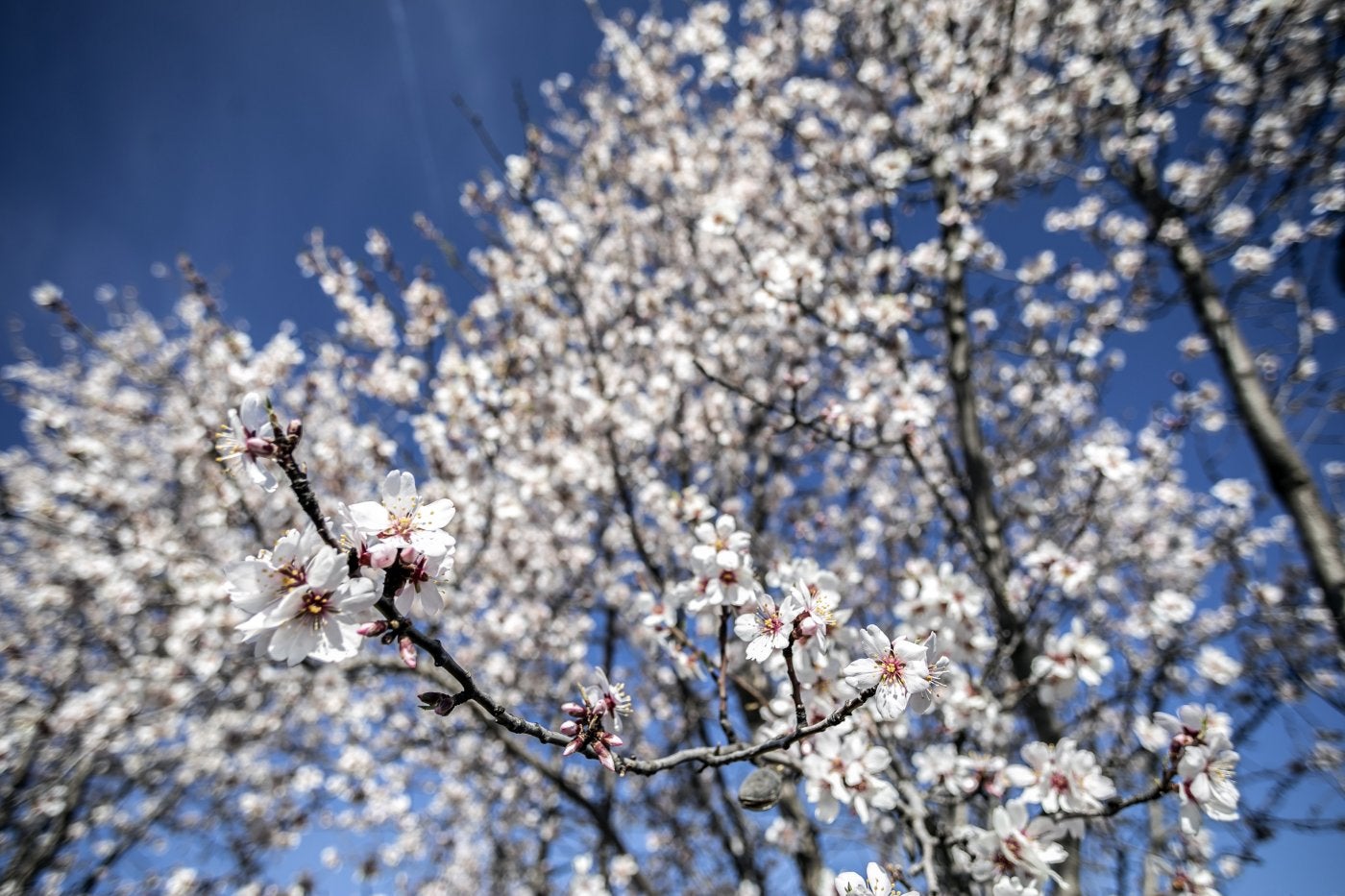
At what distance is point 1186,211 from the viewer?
15.8 feet

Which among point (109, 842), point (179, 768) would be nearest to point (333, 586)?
point (179, 768)

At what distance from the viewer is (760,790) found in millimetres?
1599

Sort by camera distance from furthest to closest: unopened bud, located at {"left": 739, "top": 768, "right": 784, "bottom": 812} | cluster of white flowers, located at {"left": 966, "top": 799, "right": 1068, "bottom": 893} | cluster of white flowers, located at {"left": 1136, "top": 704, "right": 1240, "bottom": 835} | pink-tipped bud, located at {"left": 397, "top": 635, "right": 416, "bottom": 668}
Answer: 1. cluster of white flowers, located at {"left": 966, "top": 799, "right": 1068, "bottom": 893}
2. cluster of white flowers, located at {"left": 1136, "top": 704, "right": 1240, "bottom": 835}
3. unopened bud, located at {"left": 739, "top": 768, "right": 784, "bottom": 812}
4. pink-tipped bud, located at {"left": 397, "top": 635, "right": 416, "bottom": 668}

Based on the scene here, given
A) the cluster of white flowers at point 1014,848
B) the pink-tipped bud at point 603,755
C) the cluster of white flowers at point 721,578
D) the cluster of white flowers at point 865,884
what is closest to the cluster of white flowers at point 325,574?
the pink-tipped bud at point 603,755

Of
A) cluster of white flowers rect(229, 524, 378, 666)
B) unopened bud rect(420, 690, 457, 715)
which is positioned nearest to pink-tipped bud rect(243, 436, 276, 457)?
cluster of white flowers rect(229, 524, 378, 666)

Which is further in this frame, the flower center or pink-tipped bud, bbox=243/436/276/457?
the flower center

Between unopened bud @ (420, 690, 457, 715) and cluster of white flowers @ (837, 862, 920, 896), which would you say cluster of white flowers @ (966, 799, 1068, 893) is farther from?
unopened bud @ (420, 690, 457, 715)

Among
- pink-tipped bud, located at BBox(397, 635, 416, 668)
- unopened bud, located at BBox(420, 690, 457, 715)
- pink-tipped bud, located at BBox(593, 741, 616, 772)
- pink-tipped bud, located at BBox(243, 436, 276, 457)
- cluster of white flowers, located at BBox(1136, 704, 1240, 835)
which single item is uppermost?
pink-tipped bud, located at BBox(243, 436, 276, 457)

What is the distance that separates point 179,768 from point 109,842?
A: 2.12 m

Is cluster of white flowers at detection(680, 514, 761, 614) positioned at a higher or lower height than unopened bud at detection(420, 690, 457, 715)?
higher

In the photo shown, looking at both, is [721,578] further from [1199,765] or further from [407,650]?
[1199,765]

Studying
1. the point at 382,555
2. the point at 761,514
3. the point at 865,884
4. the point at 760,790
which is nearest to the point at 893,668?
the point at 760,790

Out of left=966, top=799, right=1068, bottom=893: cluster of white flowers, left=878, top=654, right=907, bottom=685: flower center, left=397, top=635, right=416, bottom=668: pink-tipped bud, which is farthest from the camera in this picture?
left=966, top=799, right=1068, bottom=893: cluster of white flowers

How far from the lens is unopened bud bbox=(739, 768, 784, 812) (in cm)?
157
